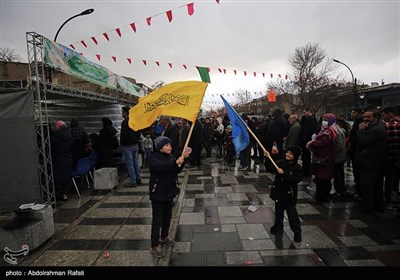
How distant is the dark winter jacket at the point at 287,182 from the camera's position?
13.2ft

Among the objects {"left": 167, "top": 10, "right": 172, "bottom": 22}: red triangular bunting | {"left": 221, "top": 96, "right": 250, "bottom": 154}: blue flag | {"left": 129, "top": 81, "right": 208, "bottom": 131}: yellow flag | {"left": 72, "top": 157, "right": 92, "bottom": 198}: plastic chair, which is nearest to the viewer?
{"left": 129, "top": 81, "right": 208, "bottom": 131}: yellow flag

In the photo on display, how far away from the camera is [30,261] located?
145 inches

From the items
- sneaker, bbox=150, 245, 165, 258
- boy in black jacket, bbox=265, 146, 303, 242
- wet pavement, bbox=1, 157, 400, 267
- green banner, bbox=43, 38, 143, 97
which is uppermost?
green banner, bbox=43, 38, 143, 97

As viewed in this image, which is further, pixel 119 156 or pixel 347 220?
pixel 119 156

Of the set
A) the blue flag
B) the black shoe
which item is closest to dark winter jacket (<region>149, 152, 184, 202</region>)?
the blue flag

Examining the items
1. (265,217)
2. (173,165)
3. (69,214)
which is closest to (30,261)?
(69,214)

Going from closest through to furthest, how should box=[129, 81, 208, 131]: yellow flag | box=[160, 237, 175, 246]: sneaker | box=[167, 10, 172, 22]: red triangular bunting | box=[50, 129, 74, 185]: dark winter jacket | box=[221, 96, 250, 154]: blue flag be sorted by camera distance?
box=[160, 237, 175, 246]: sneaker < box=[129, 81, 208, 131]: yellow flag < box=[221, 96, 250, 154]: blue flag < box=[50, 129, 74, 185]: dark winter jacket < box=[167, 10, 172, 22]: red triangular bunting

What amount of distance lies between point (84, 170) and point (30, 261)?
360 centimetres

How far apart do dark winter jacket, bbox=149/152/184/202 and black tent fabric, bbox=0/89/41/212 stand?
2985 millimetres

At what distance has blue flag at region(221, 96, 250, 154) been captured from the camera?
15.2 ft

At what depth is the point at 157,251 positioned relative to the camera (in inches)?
146

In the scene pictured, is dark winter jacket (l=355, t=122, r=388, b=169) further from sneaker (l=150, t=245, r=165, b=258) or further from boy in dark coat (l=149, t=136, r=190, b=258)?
sneaker (l=150, t=245, r=165, b=258)

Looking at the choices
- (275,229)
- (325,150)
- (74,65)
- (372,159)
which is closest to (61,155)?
(74,65)

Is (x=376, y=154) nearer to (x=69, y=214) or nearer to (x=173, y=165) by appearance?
(x=173, y=165)
